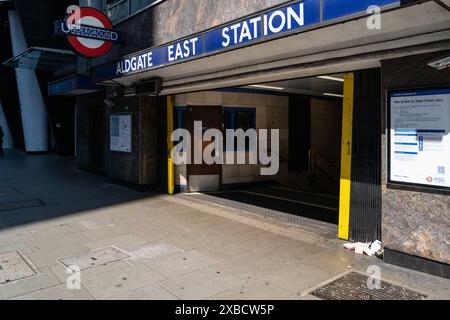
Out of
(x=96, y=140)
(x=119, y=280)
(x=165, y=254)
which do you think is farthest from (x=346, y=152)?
(x=96, y=140)

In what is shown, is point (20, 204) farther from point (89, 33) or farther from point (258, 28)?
point (258, 28)

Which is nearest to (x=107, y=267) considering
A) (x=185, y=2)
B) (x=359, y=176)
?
(x=359, y=176)

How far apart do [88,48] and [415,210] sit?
7331mm

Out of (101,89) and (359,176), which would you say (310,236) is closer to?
(359,176)

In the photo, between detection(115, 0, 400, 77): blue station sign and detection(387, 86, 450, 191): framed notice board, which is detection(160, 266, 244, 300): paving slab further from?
detection(115, 0, 400, 77): blue station sign

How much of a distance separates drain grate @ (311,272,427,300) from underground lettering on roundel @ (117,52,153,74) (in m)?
5.02

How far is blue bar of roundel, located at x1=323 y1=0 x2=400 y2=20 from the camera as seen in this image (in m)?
3.61

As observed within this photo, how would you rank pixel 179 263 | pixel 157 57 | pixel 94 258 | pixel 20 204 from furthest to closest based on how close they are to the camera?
pixel 20 204 < pixel 157 57 < pixel 94 258 < pixel 179 263

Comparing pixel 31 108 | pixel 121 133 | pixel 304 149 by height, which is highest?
pixel 31 108

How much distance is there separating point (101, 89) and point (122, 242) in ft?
24.4

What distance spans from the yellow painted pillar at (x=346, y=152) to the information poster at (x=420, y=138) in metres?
0.85

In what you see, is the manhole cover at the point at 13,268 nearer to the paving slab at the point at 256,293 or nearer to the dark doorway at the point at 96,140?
the paving slab at the point at 256,293

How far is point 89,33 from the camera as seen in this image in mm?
8359
